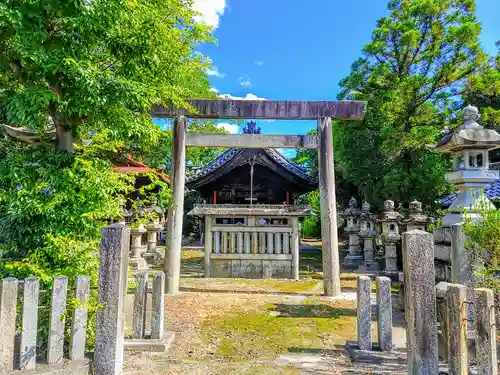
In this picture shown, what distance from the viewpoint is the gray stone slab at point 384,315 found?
133 inches

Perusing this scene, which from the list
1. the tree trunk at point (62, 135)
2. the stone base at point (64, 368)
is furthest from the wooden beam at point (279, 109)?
the stone base at point (64, 368)

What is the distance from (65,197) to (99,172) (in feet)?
1.42

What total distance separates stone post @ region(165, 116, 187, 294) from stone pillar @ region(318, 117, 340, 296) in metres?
2.86

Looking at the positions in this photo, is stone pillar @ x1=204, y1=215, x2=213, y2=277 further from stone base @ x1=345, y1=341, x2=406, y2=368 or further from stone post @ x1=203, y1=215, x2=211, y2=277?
stone base @ x1=345, y1=341, x2=406, y2=368

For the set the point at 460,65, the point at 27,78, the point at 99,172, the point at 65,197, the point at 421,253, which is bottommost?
the point at 421,253

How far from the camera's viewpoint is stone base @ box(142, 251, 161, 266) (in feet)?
36.3

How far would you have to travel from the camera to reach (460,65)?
11.8 meters

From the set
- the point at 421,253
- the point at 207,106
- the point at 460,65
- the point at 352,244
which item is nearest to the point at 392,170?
the point at 352,244

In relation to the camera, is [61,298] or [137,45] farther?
[137,45]

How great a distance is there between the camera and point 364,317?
3.47 meters

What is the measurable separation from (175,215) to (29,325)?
3.81m

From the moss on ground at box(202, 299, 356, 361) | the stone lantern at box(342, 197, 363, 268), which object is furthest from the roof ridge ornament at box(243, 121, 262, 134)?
the moss on ground at box(202, 299, 356, 361)

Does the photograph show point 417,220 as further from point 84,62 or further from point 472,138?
point 84,62

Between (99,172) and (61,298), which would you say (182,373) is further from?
(99,172)
